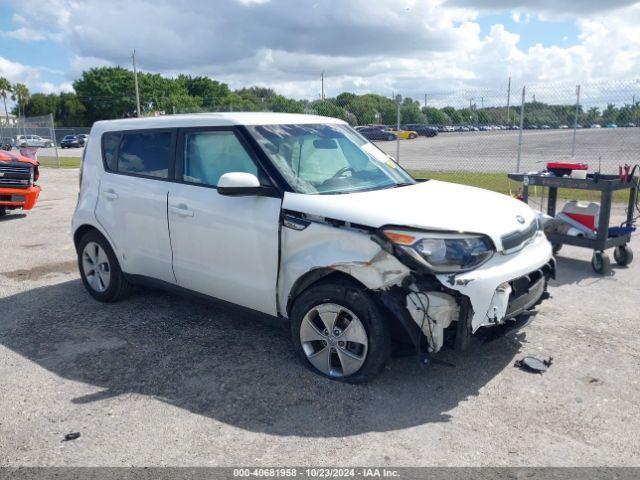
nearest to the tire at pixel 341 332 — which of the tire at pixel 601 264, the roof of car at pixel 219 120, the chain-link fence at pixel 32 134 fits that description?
the roof of car at pixel 219 120

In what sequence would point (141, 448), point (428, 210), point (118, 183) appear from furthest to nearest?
1. point (118, 183)
2. point (428, 210)
3. point (141, 448)

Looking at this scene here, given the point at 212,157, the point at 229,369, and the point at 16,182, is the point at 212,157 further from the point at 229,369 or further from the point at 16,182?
the point at 16,182

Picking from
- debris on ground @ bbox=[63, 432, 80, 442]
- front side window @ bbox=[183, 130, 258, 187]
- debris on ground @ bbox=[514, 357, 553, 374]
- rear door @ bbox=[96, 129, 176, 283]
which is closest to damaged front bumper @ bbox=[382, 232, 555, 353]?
debris on ground @ bbox=[514, 357, 553, 374]

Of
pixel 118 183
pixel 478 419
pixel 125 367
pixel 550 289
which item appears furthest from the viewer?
pixel 550 289

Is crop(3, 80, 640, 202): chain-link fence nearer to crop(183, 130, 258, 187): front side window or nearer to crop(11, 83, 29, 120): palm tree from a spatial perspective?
crop(183, 130, 258, 187): front side window

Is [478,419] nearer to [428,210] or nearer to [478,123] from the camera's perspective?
[428,210]

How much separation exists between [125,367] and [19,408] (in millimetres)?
781

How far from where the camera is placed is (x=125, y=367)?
4383 mm

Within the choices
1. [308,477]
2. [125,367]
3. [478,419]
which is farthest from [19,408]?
[478,419]

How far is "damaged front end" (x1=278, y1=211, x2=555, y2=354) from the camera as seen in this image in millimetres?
3633

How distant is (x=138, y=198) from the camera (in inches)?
204

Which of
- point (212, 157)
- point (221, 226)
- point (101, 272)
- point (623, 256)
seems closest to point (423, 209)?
point (221, 226)

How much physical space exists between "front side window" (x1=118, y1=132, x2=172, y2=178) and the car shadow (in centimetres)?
136

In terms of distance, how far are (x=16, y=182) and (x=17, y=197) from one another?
0.31m
